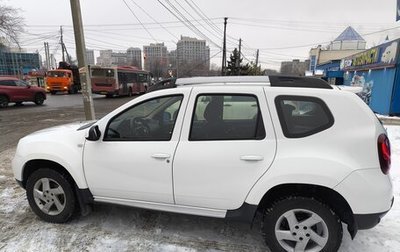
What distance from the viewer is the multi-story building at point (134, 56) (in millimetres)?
58750

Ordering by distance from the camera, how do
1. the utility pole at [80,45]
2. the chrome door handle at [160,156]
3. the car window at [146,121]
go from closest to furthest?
the chrome door handle at [160,156] → the car window at [146,121] → the utility pole at [80,45]

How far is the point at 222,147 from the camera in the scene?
269cm

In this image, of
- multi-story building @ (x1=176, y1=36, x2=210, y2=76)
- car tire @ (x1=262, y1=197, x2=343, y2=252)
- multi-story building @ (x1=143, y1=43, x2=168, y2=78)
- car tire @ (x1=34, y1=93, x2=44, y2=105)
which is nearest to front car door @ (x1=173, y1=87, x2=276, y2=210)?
car tire @ (x1=262, y1=197, x2=343, y2=252)

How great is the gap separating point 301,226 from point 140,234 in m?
1.76

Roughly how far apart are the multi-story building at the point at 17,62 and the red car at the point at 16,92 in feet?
176

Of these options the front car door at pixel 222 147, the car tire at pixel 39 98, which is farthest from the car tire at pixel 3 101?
the front car door at pixel 222 147

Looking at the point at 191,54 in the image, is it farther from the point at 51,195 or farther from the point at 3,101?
the point at 51,195

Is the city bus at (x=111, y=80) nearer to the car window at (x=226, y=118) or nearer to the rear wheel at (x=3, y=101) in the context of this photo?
the rear wheel at (x=3, y=101)

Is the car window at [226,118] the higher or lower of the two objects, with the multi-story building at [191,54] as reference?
lower

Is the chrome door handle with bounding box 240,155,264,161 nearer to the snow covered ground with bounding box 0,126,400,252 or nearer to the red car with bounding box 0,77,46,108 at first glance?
the snow covered ground with bounding box 0,126,400,252

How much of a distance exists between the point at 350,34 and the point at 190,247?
66131mm

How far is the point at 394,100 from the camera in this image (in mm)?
13945

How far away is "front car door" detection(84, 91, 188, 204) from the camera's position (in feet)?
9.48

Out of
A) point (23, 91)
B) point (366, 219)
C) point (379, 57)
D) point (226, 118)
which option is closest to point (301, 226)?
point (366, 219)
